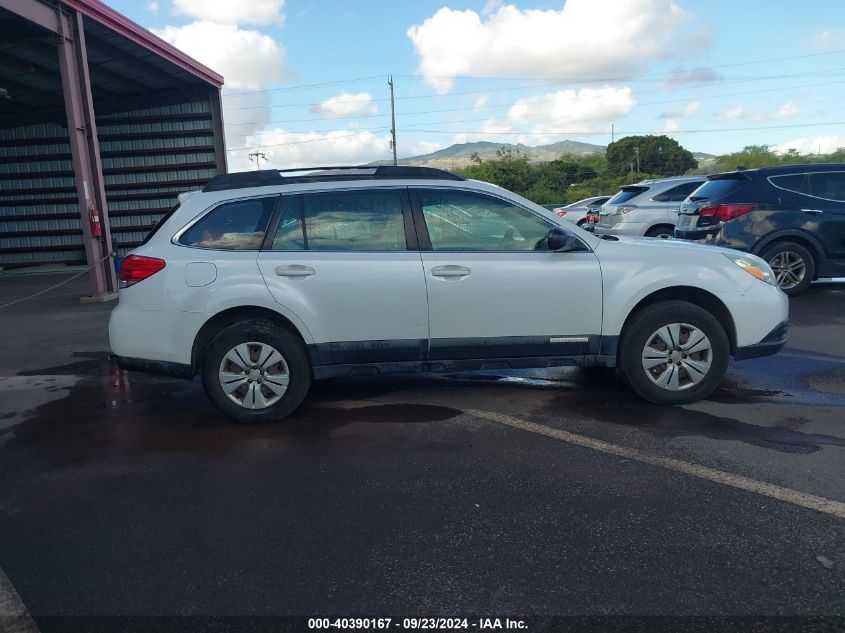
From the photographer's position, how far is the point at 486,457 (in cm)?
431

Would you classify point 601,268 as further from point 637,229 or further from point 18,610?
point 637,229

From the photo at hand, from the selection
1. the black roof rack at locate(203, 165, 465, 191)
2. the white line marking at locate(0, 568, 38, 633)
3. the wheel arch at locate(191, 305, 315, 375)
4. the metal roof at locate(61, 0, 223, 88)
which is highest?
the metal roof at locate(61, 0, 223, 88)

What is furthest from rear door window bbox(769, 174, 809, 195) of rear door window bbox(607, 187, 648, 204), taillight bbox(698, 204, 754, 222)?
rear door window bbox(607, 187, 648, 204)

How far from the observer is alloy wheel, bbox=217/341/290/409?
16.3 ft

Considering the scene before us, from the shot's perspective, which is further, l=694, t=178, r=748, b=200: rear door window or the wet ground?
l=694, t=178, r=748, b=200: rear door window

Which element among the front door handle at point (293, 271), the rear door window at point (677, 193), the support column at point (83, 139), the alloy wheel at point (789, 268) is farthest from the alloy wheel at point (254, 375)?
the rear door window at point (677, 193)

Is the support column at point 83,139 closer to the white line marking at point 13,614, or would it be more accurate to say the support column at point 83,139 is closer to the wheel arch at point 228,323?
the wheel arch at point 228,323

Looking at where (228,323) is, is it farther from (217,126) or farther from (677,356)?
(217,126)

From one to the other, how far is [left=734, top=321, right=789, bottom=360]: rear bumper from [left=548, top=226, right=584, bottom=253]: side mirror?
57.1 inches

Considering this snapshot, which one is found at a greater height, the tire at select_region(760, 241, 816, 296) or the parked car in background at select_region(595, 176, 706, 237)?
the parked car in background at select_region(595, 176, 706, 237)

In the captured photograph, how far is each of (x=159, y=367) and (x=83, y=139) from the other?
9.34 m

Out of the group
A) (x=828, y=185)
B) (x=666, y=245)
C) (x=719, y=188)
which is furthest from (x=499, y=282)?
(x=828, y=185)

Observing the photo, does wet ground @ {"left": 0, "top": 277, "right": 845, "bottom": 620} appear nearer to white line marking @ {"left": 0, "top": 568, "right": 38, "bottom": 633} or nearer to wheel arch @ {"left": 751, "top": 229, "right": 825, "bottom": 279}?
white line marking @ {"left": 0, "top": 568, "right": 38, "bottom": 633}

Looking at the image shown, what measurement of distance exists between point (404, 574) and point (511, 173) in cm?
5973
